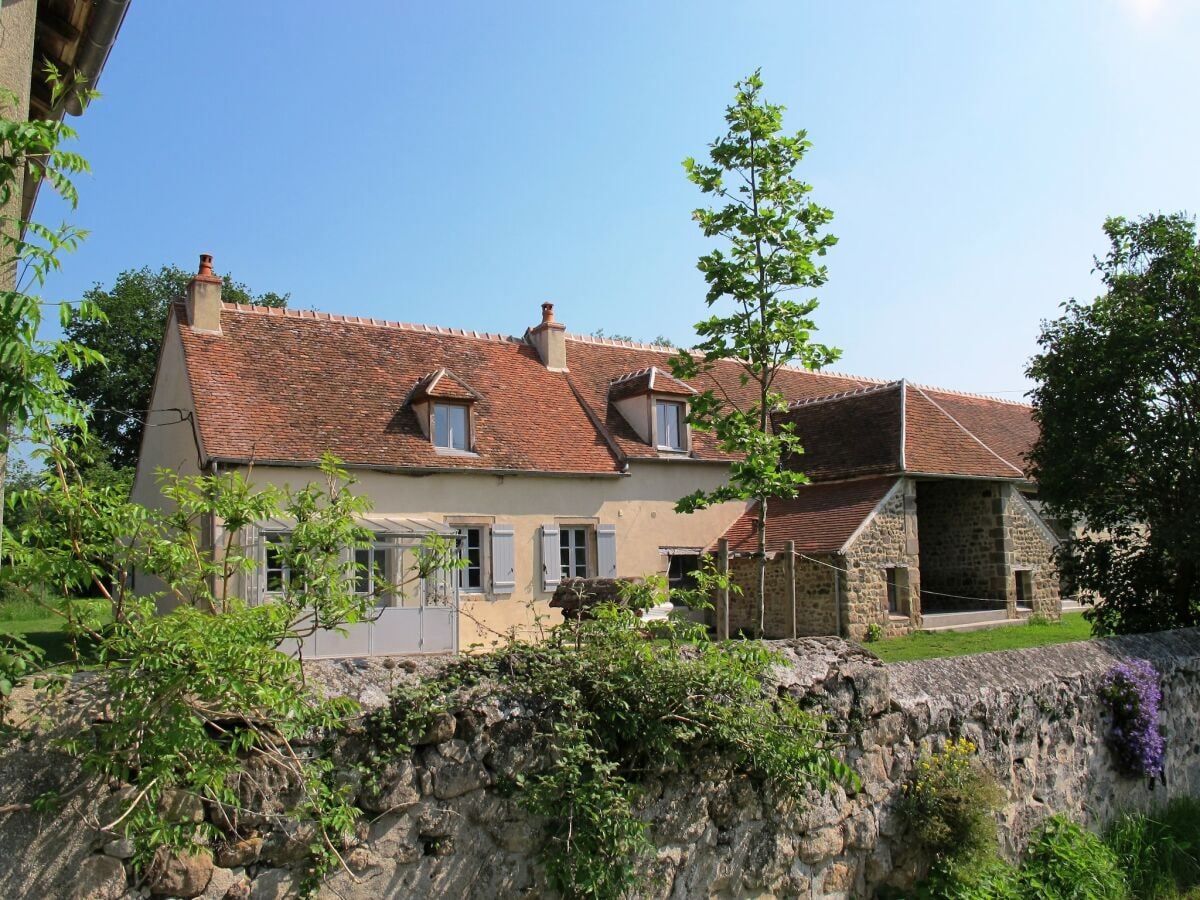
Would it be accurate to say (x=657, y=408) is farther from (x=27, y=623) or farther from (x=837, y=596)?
(x=27, y=623)

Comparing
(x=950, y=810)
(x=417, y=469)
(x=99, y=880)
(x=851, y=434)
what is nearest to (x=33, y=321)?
(x=99, y=880)

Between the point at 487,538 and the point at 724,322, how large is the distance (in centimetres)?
851

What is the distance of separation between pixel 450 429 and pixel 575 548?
3440mm

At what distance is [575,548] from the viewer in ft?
66.1

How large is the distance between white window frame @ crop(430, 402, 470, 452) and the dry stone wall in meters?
12.9

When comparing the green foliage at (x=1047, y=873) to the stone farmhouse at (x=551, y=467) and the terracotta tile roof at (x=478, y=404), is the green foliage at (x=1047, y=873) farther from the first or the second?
the terracotta tile roof at (x=478, y=404)

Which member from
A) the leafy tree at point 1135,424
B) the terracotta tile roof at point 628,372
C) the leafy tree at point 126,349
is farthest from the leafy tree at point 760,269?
the leafy tree at point 126,349

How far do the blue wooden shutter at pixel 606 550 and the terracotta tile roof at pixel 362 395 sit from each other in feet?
3.86

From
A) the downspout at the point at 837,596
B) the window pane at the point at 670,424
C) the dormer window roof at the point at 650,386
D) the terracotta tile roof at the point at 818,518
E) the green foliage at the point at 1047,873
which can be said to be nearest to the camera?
the green foliage at the point at 1047,873

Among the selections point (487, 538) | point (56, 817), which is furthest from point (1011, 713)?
point (487, 538)

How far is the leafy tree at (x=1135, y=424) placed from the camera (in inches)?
417

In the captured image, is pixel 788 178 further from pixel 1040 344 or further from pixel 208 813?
pixel 208 813

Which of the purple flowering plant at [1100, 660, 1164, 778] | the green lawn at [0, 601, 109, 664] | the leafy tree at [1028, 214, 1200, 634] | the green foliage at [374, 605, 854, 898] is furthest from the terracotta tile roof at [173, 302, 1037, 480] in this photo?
the green foliage at [374, 605, 854, 898]

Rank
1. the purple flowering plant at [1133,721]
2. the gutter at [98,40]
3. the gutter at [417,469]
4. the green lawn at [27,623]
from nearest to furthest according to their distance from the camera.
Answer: the gutter at [98,40], the purple flowering plant at [1133,721], the gutter at [417,469], the green lawn at [27,623]
